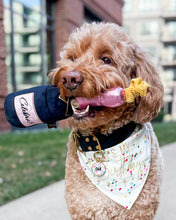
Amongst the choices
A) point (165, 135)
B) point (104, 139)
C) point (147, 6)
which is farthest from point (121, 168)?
point (147, 6)

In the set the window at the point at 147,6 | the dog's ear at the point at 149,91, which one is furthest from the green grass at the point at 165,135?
the window at the point at 147,6

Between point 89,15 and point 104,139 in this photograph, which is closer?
point 104,139

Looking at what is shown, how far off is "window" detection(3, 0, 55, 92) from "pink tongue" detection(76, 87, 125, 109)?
25.7ft

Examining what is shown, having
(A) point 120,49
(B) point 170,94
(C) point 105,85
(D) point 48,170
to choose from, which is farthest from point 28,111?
(B) point 170,94

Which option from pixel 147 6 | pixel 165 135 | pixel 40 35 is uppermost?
pixel 147 6

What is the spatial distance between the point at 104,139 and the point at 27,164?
9.97ft

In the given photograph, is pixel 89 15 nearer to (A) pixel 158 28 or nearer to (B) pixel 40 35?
(B) pixel 40 35

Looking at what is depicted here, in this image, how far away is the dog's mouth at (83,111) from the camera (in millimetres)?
1863

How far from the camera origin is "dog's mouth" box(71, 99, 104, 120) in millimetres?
1863

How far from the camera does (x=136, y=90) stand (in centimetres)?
180

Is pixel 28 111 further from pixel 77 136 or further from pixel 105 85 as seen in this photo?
pixel 105 85

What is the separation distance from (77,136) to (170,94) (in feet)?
133

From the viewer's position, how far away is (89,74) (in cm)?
179

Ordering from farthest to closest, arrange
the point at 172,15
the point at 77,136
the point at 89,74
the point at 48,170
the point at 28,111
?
1. the point at 172,15
2. the point at 48,170
3. the point at 77,136
4. the point at 28,111
5. the point at 89,74
